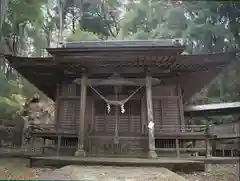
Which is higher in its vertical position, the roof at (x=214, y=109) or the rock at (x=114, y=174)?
the roof at (x=214, y=109)

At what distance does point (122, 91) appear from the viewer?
37.8 ft

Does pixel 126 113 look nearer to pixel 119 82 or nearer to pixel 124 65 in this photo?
pixel 119 82

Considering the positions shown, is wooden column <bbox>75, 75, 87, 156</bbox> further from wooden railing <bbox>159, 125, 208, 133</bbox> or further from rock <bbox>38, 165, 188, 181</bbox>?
wooden railing <bbox>159, 125, 208, 133</bbox>

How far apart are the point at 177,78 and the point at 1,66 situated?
14.9 m

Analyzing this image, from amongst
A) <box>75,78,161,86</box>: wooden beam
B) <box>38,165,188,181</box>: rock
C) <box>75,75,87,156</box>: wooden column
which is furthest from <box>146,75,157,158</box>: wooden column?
<box>75,75,87,156</box>: wooden column

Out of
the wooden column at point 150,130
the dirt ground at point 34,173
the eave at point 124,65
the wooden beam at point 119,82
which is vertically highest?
the eave at point 124,65

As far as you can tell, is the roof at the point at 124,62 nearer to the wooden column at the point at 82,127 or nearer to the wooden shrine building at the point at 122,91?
the wooden shrine building at the point at 122,91

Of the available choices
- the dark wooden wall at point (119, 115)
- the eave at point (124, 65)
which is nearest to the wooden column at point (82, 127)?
the eave at point (124, 65)

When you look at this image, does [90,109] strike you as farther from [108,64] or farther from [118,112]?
[108,64]

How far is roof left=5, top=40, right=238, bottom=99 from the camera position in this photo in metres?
9.27

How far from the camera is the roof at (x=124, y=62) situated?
9266 millimetres

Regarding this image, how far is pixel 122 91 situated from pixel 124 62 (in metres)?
1.90

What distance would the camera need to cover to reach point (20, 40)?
2025 centimetres

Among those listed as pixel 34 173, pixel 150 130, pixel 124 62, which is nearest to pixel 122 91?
pixel 124 62
